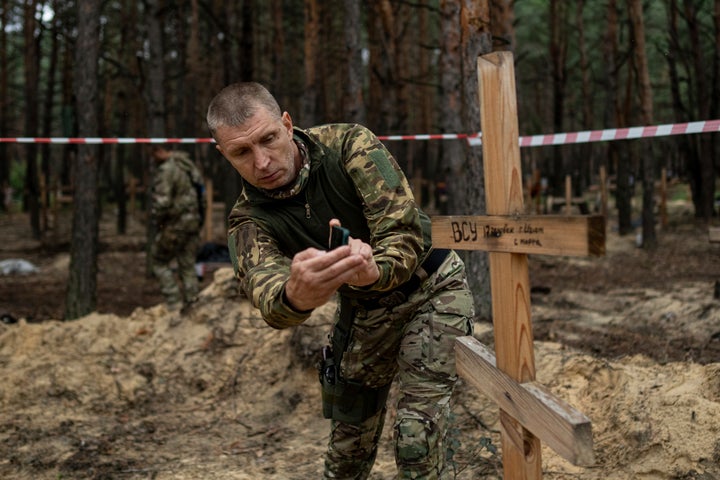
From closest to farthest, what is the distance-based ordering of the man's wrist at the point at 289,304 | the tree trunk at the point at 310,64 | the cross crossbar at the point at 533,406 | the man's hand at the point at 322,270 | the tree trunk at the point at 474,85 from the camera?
the man's hand at the point at 322,270 < the cross crossbar at the point at 533,406 < the man's wrist at the point at 289,304 < the tree trunk at the point at 474,85 < the tree trunk at the point at 310,64

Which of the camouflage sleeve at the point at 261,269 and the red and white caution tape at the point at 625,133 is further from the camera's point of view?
the red and white caution tape at the point at 625,133

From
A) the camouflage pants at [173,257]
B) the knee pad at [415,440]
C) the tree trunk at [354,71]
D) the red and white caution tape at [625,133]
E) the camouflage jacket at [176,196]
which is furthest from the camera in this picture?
the tree trunk at [354,71]

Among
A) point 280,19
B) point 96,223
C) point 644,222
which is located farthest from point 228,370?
point 280,19

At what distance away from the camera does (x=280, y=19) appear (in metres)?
17.3

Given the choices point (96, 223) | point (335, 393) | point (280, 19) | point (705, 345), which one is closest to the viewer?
point (335, 393)

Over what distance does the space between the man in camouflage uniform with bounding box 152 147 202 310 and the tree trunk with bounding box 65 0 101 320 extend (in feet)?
2.62

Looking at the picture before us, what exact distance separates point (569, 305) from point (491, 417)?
4476mm

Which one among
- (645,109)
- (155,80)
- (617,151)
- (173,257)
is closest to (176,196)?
(173,257)

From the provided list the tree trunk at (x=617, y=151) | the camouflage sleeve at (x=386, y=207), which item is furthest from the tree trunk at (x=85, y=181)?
the tree trunk at (x=617, y=151)

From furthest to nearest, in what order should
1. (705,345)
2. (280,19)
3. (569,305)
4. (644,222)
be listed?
(280,19), (644,222), (569,305), (705,345)

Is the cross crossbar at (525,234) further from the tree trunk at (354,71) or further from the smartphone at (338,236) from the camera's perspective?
the tree trunk at (354,71)

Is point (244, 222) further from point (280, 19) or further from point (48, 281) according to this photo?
point (280, 19)

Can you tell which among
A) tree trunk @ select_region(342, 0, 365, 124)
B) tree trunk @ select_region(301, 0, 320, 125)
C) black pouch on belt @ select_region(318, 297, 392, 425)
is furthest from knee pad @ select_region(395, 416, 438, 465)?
tree trunk @ select_region(301, 0, 320, 125)

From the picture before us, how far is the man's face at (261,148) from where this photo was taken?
2.42 m
